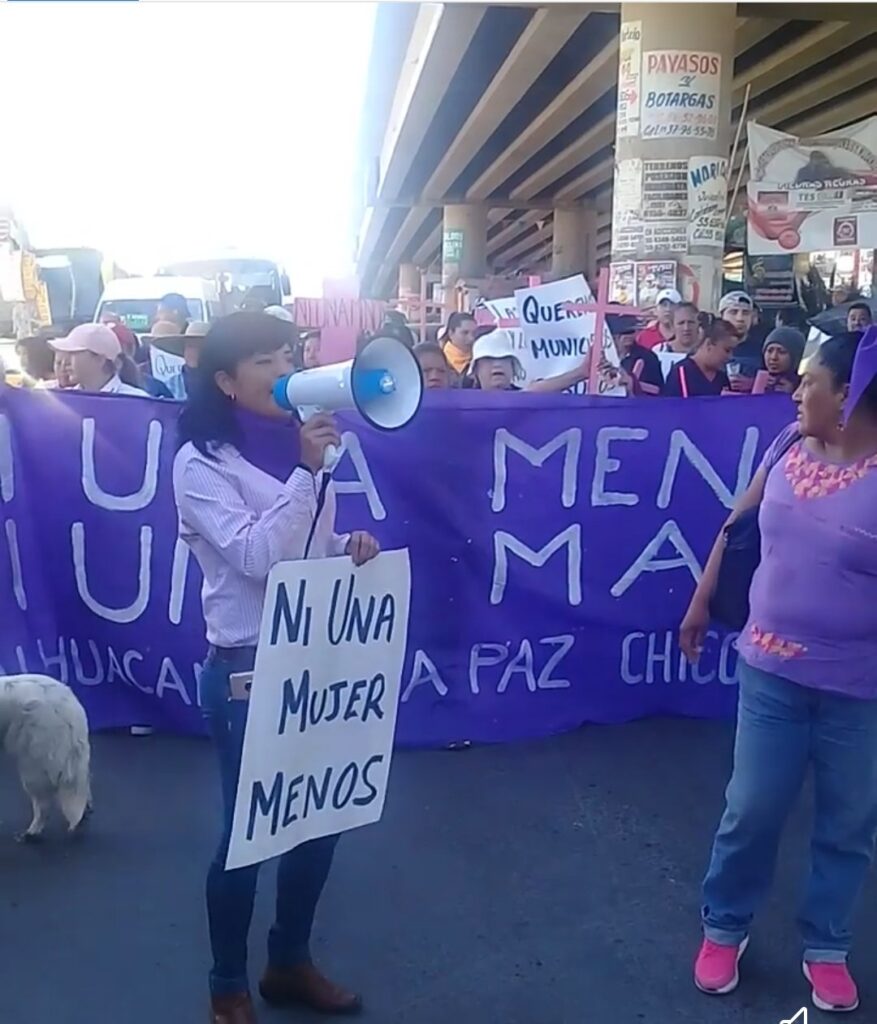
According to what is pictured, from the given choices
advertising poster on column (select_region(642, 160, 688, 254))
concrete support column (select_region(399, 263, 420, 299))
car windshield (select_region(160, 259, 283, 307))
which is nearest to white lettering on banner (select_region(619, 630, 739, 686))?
advertising poster on column (select_region(642, 160, 688, 254))

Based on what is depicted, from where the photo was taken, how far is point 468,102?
23.0 meters

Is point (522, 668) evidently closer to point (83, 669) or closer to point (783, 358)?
point (83, 669)

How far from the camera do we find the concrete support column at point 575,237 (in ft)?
115

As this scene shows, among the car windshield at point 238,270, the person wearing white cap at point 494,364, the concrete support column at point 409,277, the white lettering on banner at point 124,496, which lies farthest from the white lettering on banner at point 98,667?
the concrete support column at point 409,277

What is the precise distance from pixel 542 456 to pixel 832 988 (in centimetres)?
255

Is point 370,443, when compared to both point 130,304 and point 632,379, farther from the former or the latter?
point 130,304

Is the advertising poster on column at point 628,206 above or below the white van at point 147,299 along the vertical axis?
above

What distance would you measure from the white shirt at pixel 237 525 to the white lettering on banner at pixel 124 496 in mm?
2289

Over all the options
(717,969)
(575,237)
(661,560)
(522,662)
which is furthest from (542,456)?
(575,237)

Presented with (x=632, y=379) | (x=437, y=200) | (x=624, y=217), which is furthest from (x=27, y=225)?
(x=632, y=379)

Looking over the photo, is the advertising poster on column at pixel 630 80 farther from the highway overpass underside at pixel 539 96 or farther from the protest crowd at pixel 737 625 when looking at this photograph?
the protest crowd at pixel 737 625

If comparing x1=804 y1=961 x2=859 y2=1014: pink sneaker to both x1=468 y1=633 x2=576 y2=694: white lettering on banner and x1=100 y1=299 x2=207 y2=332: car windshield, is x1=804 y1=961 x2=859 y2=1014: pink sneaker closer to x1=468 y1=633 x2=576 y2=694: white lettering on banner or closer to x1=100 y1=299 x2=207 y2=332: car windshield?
x1=468 y1=633 x2=576 y2=694: white lettering on banner

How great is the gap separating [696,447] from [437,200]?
33511mm

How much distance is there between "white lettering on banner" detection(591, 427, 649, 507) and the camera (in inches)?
210
